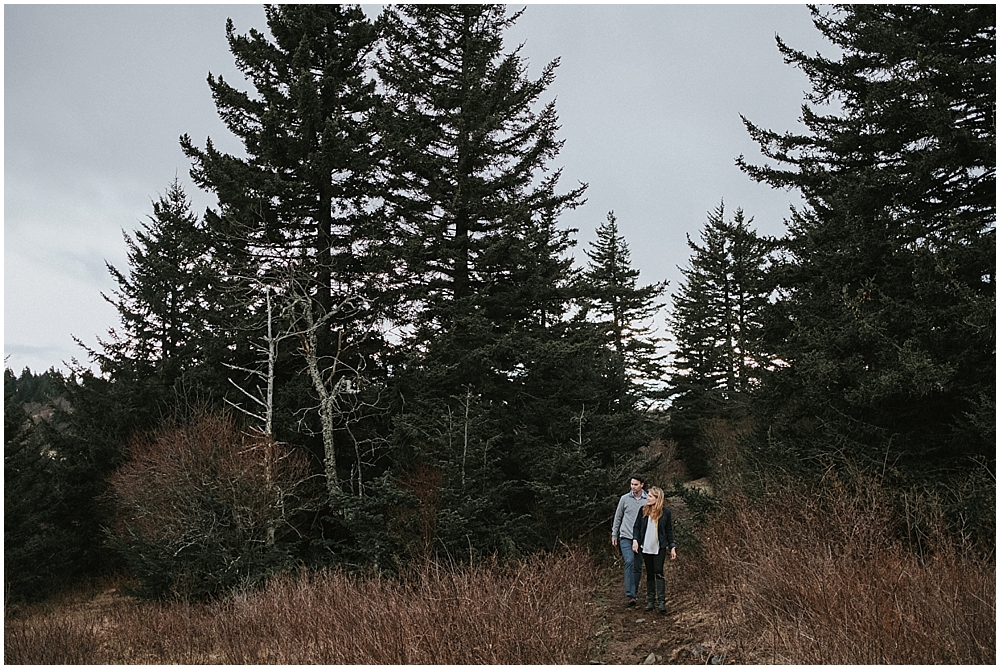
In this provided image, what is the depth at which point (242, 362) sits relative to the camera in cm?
1688

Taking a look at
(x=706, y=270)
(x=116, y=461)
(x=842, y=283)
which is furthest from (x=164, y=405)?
(x=706, y=270)

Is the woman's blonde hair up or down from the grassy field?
up

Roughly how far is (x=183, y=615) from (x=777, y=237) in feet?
45.4

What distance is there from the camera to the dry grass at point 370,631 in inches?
243

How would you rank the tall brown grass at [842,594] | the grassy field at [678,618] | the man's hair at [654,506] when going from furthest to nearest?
the man's hair at [654,506]
the grassy field at [678,618]
the tall brown grass at [842,594]

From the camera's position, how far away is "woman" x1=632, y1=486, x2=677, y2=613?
820 cm

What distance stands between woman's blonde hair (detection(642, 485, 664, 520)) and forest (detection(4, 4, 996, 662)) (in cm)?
233

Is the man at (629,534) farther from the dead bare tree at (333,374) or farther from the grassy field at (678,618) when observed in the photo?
the dead bare tree at (333,374)

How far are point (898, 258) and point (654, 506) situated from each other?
23.5ft

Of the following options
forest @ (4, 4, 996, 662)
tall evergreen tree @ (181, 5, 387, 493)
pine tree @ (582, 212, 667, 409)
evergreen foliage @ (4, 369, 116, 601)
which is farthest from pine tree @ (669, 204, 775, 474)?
evergreen foliage @ (4, 369, 116, 601)

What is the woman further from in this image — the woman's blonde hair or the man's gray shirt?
the man's gray shirt

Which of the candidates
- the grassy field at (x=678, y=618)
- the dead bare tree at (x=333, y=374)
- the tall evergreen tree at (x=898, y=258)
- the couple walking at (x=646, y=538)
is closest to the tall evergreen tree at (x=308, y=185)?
the dead bare tree at (x=333, y=374)

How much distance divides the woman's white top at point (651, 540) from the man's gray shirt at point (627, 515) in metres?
0.34

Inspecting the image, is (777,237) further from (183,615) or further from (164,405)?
(164,405)
